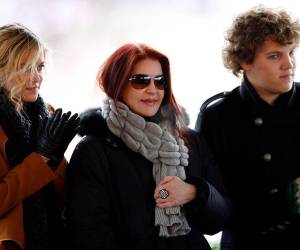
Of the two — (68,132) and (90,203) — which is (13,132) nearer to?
(68,132)

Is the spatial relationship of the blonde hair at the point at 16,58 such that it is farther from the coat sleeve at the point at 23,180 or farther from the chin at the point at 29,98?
the coat sleeve at the point at 23,180

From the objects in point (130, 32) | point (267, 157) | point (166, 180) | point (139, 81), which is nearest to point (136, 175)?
point (166, 180)

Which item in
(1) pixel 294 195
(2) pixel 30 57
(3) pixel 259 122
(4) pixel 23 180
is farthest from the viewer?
(3) pixel 259 122

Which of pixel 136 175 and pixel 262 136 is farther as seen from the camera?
pixel 262 136

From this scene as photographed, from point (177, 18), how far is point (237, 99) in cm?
97

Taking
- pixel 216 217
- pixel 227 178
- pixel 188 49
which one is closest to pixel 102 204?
pixel 216 217

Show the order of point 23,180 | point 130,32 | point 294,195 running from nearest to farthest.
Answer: point 23,180
point 294,195
point 130,32

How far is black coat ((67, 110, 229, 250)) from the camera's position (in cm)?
200

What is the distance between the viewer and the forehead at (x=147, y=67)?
83.9 inches

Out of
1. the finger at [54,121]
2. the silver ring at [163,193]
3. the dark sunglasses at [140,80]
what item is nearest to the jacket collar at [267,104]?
the dark sunglasses at [140,80]

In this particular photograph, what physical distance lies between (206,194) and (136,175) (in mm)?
277

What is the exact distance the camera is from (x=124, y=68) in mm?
2119

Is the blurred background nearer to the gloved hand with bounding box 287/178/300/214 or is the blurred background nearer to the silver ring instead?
the gloved hand with bounding box 287/178/300/214

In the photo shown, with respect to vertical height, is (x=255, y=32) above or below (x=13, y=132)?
above
